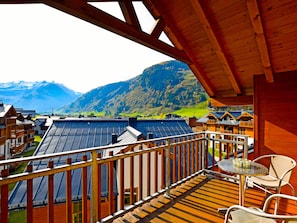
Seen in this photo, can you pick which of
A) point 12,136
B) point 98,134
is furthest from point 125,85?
point 98,134

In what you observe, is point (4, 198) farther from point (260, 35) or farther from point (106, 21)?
point (260, 35)

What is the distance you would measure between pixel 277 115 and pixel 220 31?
2059 millimetres

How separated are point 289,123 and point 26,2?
4.52 metres

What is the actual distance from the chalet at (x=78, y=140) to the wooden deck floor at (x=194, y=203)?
85.3 inches

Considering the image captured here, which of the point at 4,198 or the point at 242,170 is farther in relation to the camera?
the point at 242,170

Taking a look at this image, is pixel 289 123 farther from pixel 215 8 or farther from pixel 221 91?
pixel 215 8

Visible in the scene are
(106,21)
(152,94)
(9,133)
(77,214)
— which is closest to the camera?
(106,21)

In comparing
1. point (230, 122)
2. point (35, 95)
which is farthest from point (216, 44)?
point (35, 95)

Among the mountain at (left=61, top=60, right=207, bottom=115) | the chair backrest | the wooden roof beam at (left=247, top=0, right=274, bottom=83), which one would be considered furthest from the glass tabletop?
the mountain at (left=61, top=60, right=207, bottom=115)

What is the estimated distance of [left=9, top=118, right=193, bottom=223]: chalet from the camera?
635 centimetres

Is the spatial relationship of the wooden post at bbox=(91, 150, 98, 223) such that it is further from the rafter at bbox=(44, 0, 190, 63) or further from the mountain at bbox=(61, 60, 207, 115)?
the mountain at bbox=(61, 60, 207, 115)

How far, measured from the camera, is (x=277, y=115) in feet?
12.4

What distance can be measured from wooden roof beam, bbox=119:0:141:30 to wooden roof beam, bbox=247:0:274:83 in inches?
63.0

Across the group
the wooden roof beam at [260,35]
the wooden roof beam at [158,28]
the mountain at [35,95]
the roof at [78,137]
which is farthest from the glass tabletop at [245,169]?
the mountain at [35,95]
